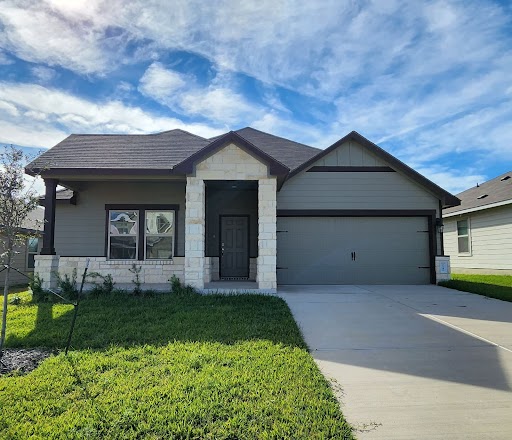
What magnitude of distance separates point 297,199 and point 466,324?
6.37 m

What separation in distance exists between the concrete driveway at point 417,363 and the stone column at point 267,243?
1126 mm

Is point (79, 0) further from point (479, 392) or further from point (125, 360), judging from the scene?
Result: point (479, 392)

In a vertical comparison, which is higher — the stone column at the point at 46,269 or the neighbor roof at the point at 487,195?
the neighbor roof at the point at 487,195

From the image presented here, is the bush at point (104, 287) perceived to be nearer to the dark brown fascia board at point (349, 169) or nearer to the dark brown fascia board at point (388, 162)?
the dark brown fascia board at point (388, 162)

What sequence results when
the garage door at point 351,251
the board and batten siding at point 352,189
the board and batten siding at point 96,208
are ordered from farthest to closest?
the board and batten siding at point 352,189, the garage door at point 351,251, the board and batten siding at point 96,208

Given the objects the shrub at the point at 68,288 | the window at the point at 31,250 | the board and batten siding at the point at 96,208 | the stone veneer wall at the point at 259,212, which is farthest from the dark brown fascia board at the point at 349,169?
the window at the point at 31,250

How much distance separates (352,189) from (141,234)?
22.9 feet

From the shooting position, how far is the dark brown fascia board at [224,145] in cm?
841

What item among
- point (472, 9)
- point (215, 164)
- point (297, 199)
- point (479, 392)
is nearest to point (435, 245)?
point (297, 199)

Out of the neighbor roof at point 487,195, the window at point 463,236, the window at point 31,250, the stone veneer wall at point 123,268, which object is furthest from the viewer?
the window at point 31,250

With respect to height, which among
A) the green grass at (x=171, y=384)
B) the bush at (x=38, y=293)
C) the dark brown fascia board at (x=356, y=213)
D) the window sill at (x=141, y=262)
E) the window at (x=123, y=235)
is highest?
the dark brown fascia board at (x=356, y=213)

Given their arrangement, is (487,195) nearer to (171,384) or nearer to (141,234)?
(141,234)

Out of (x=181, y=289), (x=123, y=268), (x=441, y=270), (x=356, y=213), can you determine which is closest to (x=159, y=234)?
(x=123, y=268)

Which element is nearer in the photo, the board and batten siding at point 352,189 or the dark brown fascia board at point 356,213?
the dark brown fascia board at point 356,213
